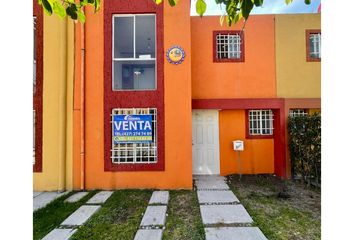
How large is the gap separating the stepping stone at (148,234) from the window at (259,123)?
17.8ft

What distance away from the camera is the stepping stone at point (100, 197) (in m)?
5.75

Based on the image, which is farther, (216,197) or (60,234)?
(216,197)

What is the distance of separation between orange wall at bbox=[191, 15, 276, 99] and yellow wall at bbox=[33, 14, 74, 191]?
13.6 feet

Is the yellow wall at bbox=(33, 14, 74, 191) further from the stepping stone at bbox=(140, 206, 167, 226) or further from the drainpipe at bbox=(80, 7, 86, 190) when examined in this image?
the stepping stone at bbox=(140, 206, 167, 226)

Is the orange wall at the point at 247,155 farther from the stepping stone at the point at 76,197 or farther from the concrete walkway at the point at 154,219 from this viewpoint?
the stepping stone at the point at 76,197

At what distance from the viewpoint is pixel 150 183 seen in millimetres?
6652

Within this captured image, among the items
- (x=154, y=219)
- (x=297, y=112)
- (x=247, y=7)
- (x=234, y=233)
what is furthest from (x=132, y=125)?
(x=297, y=112)

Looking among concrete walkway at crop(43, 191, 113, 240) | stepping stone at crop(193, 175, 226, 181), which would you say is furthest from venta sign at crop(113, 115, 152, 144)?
stepping stone at crop(193, 175, 226, 181)

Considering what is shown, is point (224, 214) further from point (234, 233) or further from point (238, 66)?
point (238, 66)

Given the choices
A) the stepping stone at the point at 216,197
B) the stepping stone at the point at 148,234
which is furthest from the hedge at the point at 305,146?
the stepping stone at the point at 148,234

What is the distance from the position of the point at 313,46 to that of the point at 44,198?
9887mm

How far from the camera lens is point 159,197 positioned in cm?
600

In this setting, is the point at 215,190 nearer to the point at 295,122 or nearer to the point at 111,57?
the point at 295,122
